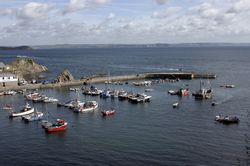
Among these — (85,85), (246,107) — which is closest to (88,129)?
(246,107)

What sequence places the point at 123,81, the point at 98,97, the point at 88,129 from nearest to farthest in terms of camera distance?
the point at 88,129 < the point at 98,97 < the point at 123,81

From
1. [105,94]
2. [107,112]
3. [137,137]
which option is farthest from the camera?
[105,94]

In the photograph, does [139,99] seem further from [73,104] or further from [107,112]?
[107,112]

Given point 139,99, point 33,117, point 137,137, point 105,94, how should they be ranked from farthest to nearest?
point 105,94
point 139,99
point 33,117
point 137,137

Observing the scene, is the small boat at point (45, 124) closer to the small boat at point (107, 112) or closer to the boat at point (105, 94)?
the small boat at point (107, 112)

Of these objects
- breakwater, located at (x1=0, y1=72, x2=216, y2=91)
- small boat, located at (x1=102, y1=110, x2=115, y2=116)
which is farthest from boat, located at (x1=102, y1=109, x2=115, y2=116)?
breakwater, located at (x1=0, y1=72, x2=216, y2=91)

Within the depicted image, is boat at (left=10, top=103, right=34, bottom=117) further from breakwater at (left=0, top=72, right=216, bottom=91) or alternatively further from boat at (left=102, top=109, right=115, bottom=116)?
breakwater at (left=0, top=72, right=216, bottom=91)

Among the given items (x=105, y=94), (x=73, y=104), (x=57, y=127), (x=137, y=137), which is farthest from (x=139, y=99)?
(x=137, y=137)

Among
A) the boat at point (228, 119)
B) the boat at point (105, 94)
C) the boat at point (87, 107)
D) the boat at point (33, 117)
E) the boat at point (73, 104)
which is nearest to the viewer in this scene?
the boat at point (228, 119)

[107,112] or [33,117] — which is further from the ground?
[107,112]

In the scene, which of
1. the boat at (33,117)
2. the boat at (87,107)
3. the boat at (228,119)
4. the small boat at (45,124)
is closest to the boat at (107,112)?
the boat at (87,107)

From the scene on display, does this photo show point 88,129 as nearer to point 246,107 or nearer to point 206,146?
point 206,146
